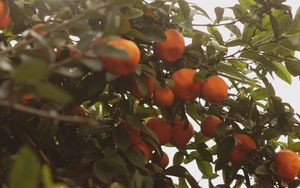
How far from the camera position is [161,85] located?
1.35 metres

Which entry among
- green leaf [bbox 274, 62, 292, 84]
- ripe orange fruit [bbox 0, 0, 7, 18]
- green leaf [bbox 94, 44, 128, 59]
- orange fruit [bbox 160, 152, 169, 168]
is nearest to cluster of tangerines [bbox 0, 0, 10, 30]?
ripe orange fruit [bbox 0, 0, 7, 18]

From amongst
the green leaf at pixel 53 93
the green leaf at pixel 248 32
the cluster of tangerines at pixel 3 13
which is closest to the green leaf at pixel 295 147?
the green leaf at pixel 248 32

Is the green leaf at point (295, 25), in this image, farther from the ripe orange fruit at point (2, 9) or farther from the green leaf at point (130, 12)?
the ripe orange fruit at point (2, 9)

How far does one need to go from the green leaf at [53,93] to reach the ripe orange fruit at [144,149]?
760mm

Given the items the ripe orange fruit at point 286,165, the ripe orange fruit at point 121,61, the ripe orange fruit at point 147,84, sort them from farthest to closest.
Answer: the ripe orange fruit at point 286,165 → the ripe orange fruit at point 147,84 → the ripe orange fruit at point 121,61

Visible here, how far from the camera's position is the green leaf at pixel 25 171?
22.9 inches

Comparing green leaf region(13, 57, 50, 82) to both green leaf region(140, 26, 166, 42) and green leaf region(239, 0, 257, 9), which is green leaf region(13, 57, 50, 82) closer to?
green leaf region(140, 26, 166, 42)

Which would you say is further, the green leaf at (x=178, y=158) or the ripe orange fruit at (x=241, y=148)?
the green leaf at (x=178, y=158)

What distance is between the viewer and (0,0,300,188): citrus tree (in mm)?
1131

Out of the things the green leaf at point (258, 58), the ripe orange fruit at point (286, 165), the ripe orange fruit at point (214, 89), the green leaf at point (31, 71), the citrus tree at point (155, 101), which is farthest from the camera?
the green leaf at point (258, 58)

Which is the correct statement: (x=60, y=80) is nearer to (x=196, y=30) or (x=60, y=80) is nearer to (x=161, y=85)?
(x=161, y=85)

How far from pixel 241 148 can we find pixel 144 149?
0.31 metres

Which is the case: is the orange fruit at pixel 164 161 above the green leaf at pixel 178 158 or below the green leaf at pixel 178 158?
above

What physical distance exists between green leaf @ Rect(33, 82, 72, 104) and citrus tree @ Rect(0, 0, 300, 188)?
1.01ft
